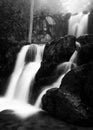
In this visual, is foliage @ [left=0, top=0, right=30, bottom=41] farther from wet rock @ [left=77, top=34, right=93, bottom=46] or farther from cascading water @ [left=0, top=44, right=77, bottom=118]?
wet rock @ [left=77, top=34, right=93, bottom=46]

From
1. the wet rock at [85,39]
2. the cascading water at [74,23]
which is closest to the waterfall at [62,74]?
the wet rock at [85,39]

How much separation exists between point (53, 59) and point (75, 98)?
5033mm

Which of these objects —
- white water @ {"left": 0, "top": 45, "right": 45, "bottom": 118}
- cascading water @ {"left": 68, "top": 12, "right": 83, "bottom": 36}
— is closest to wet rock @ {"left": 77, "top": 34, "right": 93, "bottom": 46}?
white water @ {"left": 0, "top": 45, "right": 45, "bottom": 118}

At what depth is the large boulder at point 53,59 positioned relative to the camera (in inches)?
535

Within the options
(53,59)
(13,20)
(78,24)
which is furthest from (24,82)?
(78,24)

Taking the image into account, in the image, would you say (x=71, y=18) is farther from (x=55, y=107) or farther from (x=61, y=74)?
(x=55, y=107)

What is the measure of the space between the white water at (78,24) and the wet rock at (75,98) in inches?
504

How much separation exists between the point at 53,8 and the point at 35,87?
26164 mm

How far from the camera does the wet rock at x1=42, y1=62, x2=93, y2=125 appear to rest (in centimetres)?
924

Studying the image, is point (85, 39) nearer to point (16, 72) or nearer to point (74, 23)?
point (16, 72)

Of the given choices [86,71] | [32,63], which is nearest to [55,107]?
[86,71]

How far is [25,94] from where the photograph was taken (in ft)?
45.5

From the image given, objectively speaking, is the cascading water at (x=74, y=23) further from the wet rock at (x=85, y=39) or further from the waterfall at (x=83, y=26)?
the wet rock at (x=85, y=39)

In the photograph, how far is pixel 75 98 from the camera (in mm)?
9734
